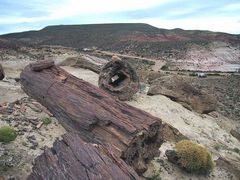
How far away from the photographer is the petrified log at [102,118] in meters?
11.9

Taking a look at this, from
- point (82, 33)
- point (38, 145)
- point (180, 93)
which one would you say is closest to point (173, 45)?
point (82, 33)

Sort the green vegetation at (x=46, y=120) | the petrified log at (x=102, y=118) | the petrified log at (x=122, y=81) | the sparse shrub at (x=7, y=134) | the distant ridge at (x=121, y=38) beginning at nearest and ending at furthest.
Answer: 1. the petrified log at (x=102, y=118)
2. the sparse shrub at (x=7, y=134)
3. the green vegetation at (x=46, y=120)
4. the petrified log at (x=122, y=81)
5. the distant ridge at (x=121, y=38)

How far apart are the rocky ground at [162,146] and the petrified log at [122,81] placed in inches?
27.7

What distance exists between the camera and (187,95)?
2344 centimetres

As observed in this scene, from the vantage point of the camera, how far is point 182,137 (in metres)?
17.4

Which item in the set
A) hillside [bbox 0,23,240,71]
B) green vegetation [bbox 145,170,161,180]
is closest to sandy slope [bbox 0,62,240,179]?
green vegetation [bbox 145,170,161,180]

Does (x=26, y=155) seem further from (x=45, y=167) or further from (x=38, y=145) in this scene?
(x=45, y=167)

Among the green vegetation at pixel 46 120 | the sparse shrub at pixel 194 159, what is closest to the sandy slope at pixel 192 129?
the sparse shrub at pixel 194 159

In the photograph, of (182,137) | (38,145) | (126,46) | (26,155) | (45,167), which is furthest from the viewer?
(126,46)

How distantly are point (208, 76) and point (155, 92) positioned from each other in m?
23.8

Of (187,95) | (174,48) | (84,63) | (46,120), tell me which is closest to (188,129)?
(187,95)

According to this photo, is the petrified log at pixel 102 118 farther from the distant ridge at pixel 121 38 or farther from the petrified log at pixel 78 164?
the distant ridge at pixel 121 38

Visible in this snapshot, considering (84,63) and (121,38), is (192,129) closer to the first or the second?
(84,63)

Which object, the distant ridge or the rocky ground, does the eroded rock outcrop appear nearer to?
the rocky ground
